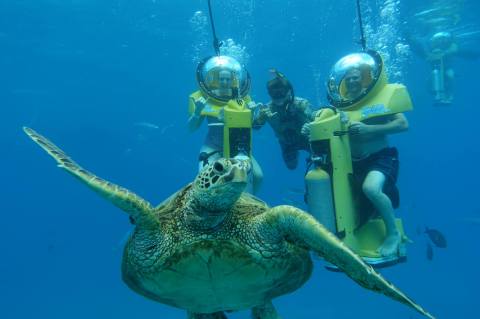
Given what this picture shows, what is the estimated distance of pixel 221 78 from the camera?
18.1ft

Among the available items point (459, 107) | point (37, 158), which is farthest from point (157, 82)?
point (459, 107)

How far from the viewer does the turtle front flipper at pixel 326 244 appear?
1.95 meters

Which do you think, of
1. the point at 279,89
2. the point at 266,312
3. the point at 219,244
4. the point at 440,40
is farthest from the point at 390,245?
the point at 440,40

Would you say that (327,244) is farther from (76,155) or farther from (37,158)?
(37,158)

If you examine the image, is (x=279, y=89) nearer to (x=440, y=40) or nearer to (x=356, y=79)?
(x=356, y=79)

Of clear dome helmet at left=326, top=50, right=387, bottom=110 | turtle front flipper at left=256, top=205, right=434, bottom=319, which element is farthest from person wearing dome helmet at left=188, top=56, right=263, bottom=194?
turtle front flipper at left=256, top=205, right=434, bottom=319

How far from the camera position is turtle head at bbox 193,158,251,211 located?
6.75 ft

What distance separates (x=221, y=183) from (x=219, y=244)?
524mm

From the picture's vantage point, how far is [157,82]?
3712 cm

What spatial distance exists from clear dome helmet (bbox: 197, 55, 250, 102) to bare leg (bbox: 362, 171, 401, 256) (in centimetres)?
212

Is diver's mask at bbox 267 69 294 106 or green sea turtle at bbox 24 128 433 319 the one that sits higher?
diver's mask at bbox 267 69 294 106

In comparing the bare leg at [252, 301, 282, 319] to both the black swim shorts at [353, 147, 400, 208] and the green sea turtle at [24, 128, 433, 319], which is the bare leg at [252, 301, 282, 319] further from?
the black swim shorts at [353, 147, 400, 208]

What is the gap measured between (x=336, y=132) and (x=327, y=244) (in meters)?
2.45

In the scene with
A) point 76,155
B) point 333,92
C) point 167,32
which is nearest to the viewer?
point 333,92
